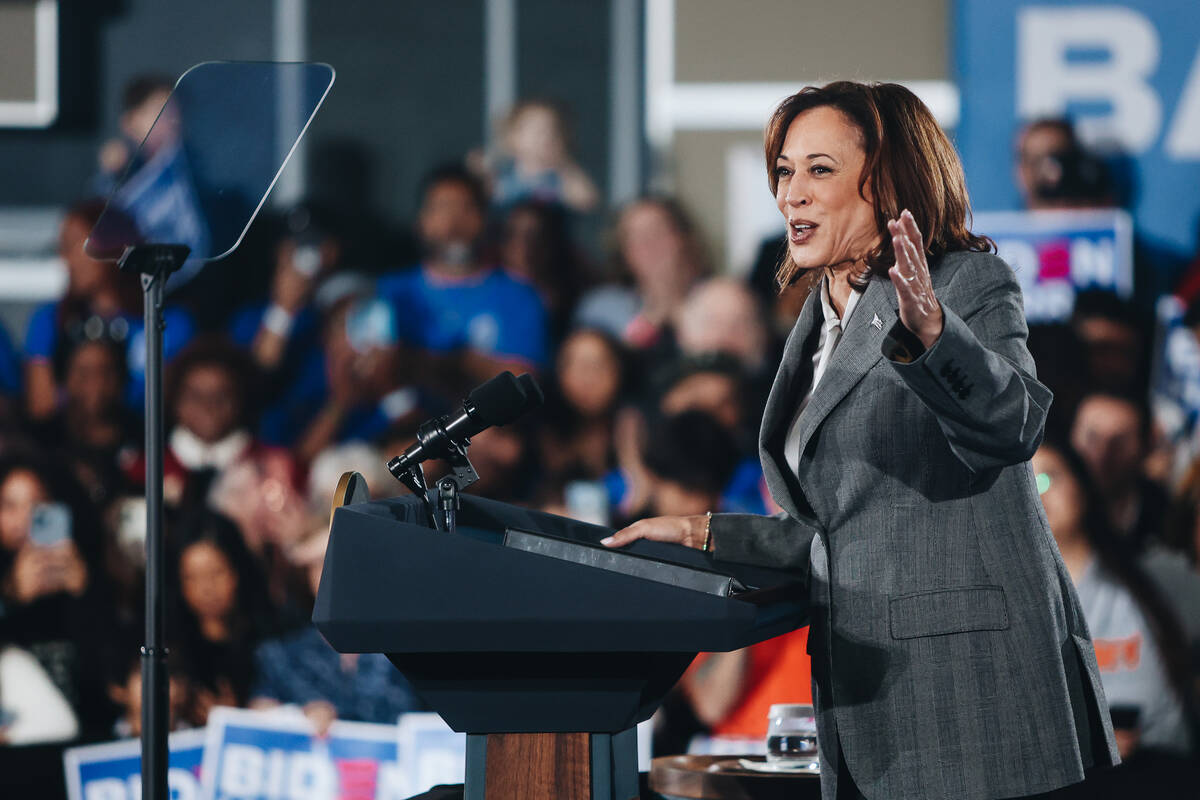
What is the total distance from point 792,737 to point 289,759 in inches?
81.1

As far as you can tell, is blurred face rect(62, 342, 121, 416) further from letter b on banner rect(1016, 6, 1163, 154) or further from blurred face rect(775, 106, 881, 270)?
blurred face rect(775, 106, 881, 270)

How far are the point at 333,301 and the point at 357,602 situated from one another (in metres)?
3.18

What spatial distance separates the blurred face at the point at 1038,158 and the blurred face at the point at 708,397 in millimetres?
1090

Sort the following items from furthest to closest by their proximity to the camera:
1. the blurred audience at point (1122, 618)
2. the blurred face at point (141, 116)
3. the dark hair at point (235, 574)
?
the blurred face at point (141, 116) → the dark hair at point (235, 574) → the blurred audience at point (1122, 618)

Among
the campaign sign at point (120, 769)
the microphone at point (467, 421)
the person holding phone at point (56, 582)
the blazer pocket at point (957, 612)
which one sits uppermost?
the microphone at point (467, 421)

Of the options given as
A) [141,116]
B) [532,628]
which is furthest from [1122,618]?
[141,116]

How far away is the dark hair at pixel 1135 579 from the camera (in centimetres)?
331

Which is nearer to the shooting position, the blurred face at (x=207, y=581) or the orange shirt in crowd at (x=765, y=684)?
the orange shirt in crowd at (x=765, y=684)

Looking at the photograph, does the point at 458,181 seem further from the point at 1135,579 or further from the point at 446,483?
the point at 446,483

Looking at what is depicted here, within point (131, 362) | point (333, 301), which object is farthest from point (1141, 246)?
point (131, 362)

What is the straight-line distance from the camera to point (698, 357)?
3811 mm

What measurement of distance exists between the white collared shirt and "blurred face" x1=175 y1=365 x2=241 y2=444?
2.99 m

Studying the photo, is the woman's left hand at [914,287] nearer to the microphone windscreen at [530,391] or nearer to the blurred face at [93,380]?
the microphone windscreen at [530,391]

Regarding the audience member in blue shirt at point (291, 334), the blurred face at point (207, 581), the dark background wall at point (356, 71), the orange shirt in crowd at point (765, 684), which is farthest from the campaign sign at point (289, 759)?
the dark background wall at point (356, 71)
